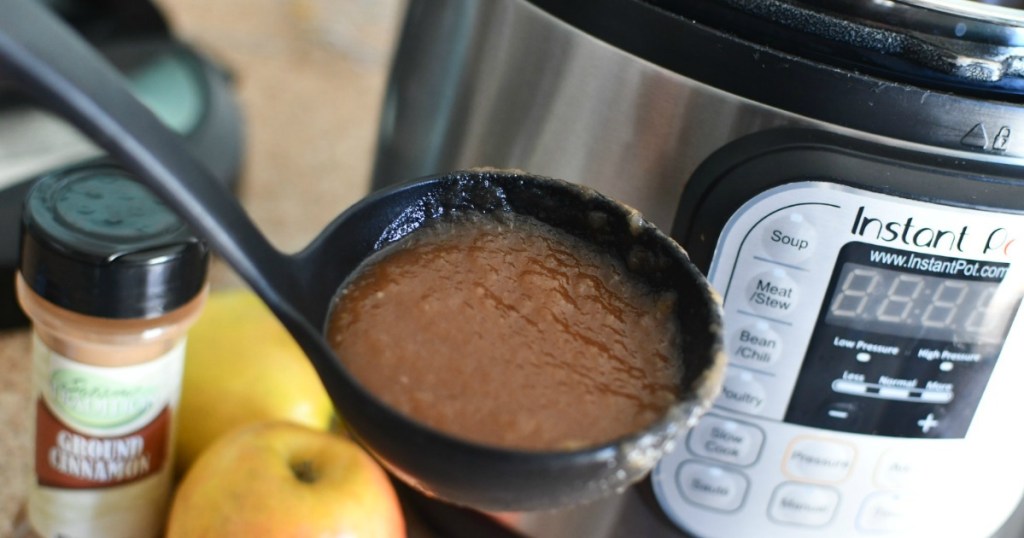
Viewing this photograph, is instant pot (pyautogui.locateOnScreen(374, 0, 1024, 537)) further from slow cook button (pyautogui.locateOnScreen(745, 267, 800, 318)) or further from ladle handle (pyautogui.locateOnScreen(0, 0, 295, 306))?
ladle handle (pyautogui.locateOnScreen(0, 0, 295, 306))

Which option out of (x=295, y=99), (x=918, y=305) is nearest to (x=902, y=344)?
(x=918, y=305)

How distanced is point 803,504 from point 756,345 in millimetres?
84

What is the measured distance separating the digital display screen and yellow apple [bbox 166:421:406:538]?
9.2 inches

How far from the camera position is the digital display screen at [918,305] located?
40cm

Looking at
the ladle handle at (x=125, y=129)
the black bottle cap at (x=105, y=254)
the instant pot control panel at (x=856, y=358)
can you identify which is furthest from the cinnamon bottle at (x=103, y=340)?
the instant pot control panel at (x=856, y=358)

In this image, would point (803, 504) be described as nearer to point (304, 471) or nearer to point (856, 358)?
point (856, 358)

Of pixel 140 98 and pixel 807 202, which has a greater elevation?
pixel 807 202

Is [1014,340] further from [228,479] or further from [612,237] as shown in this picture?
[228,479]

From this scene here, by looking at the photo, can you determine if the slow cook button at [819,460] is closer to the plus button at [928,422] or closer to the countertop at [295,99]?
the plus button at [928,422]

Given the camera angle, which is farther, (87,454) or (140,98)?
(140,98)

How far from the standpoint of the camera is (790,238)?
40 cm

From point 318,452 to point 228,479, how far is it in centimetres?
5

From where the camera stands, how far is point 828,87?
1.24ft

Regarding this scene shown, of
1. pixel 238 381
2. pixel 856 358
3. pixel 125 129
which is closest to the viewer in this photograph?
pixel 125 129
